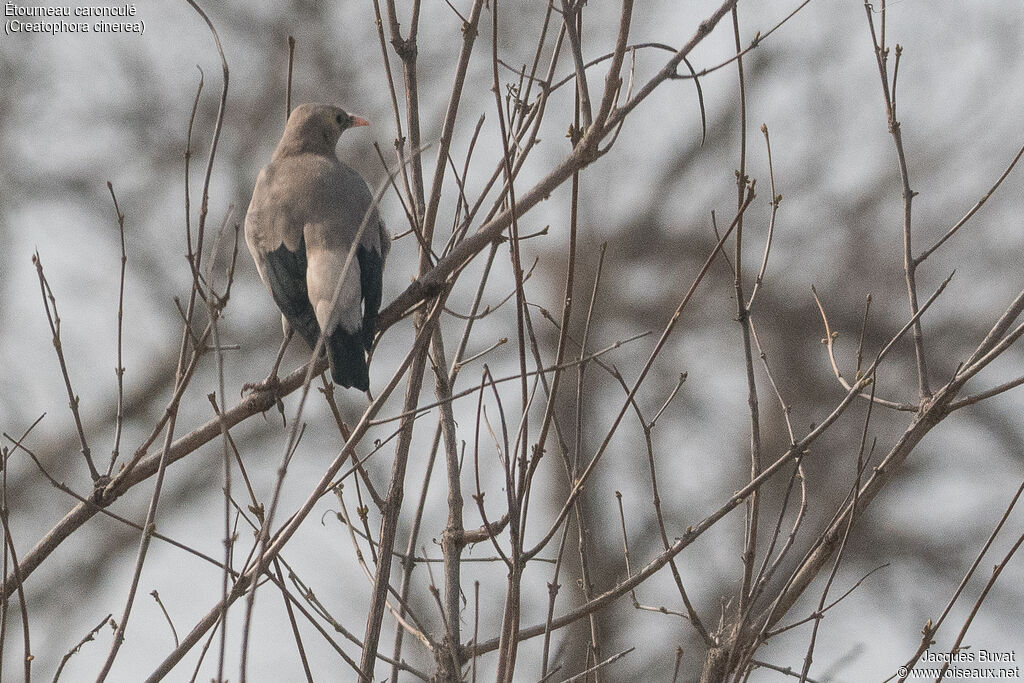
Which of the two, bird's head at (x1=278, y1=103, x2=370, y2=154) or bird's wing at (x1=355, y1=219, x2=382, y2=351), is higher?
bird's head at (x1=278, y1=103, x2=370, y2=154)

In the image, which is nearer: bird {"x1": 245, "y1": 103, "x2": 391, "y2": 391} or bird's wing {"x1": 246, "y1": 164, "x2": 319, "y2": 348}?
bird {"x1": 245, "y1": 103, "x2": 391, "y2": 391}

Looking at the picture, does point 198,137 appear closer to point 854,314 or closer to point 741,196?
point 854,314

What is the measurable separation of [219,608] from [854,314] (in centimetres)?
881

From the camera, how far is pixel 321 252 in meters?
4.14

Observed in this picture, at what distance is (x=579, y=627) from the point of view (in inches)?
383

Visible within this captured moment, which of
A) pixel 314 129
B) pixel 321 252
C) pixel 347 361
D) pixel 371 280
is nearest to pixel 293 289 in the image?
pixel 321 252

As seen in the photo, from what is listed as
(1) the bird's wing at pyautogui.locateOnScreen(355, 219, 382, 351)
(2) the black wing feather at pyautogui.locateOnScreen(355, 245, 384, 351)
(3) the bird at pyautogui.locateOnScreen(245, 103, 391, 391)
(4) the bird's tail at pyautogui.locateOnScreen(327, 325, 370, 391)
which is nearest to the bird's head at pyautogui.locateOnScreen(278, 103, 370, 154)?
(3) the bird at pyautogui.locateOnScreen(245, 103, 391, 391)

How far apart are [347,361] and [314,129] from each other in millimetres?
1769

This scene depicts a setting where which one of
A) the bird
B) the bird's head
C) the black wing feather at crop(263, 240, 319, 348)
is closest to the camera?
the bird

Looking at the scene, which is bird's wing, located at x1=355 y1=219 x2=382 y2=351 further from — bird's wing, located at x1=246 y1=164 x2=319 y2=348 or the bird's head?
the bird's head

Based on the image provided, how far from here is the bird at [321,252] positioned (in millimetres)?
3691

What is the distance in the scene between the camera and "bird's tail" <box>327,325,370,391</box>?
3.59 metres

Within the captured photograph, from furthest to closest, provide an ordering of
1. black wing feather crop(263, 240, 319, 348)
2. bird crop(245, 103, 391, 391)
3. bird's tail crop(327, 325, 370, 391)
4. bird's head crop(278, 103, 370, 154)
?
bird's head crop(278, 103, 370, 154)
black wing feather crop(263, 240, 319, 348)
bird crop(245, 103, 391, 391)
bird's tail crop(327, 325, 370, 391)

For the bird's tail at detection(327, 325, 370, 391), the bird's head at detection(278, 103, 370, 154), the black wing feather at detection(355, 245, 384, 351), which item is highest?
the bird's head at detection(278, 103, 370, 154)
